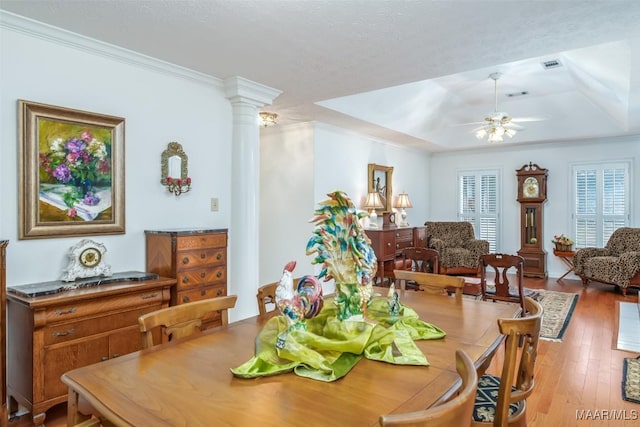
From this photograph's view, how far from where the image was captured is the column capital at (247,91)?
3.62 meters

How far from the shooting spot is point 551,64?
5.22 m

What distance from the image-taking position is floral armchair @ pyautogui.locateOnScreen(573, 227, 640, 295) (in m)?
5.68

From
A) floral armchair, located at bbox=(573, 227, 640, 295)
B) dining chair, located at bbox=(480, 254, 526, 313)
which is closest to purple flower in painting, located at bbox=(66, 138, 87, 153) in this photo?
dining chair, located at bbox=(480, 254, 526, 313)

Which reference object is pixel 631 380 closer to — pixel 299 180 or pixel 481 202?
pixel 299 180

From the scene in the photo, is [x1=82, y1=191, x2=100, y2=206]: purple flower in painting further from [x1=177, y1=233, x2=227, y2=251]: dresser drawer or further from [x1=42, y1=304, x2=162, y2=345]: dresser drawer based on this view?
[x1=42, y1=304, x2=162, y2=345]: dresser drawer

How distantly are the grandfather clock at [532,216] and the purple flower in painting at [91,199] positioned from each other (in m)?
7.16

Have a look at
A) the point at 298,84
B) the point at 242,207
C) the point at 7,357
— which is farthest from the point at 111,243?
the point at 298,84

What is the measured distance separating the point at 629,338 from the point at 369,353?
155 inches

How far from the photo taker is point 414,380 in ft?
4.00

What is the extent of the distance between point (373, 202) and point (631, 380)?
3.84 m

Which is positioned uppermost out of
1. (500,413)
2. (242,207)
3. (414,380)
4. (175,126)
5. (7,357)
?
(175,126)

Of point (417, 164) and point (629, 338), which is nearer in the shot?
point (629, 338)

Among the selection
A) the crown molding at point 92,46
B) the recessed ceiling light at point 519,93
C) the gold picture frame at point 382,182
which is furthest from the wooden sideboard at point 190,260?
the recessed ceiling light at point 519,93

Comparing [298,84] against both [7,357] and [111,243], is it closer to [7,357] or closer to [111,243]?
[111,243]
